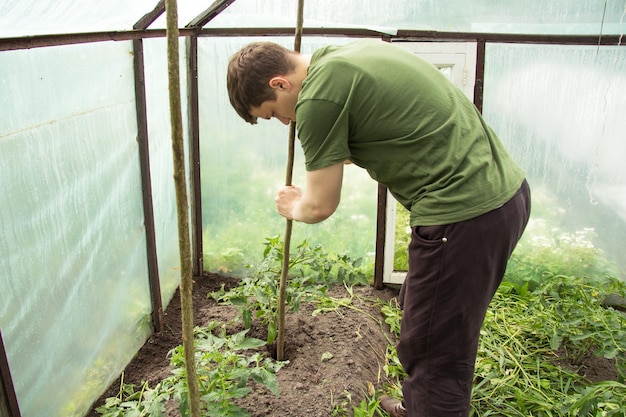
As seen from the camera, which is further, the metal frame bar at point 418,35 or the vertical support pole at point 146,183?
the metal frame bar at point 418,35

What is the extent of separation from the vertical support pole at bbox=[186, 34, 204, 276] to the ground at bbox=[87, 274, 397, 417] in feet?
1.15

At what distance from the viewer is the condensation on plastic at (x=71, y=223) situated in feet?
6.97

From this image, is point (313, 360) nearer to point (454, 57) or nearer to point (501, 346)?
point (501, 346)

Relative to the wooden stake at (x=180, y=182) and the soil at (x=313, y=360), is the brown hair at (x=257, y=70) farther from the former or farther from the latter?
the soil at (x=313, y=360)

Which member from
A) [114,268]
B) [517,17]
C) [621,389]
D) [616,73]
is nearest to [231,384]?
[114,268]

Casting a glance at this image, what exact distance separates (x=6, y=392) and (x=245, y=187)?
2088 mm

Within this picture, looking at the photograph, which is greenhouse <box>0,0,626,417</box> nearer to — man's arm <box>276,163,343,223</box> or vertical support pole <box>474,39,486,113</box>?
vertical support pole <box>474,39,486,113</box>

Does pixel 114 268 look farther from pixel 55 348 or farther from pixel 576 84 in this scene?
pixel 576 84

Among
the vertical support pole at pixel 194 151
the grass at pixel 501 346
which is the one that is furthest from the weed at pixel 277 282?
the vertical support pole at pixel 194 151

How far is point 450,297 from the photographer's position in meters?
1.93

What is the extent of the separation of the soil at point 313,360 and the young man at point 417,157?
2.41 ft

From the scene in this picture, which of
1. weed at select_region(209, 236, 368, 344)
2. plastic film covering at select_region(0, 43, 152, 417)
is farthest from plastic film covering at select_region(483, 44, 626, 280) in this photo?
plastic film covering at select_region(0, 43, 152, 417)

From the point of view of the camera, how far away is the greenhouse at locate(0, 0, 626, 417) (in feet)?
7.27

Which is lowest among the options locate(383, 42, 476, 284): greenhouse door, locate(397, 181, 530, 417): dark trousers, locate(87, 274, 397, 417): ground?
locate(87, 274, 397, 417): ground
